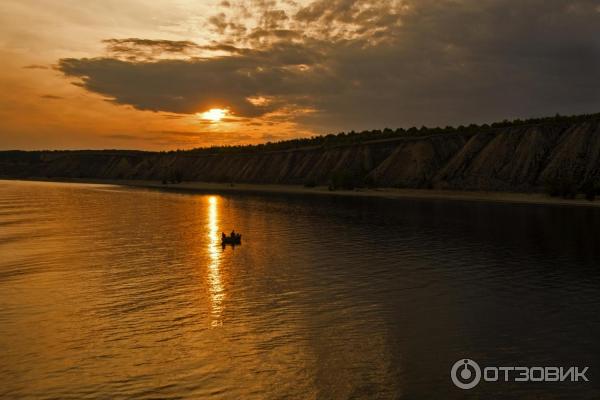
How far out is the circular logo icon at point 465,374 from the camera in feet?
45.7

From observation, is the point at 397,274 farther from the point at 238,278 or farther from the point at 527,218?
the point at 527,218

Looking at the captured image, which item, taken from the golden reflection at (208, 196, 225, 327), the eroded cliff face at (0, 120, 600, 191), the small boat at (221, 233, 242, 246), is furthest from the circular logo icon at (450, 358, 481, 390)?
the eroded cliff face at (0, 120, 600, 191)

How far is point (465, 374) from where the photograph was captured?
47.8ft

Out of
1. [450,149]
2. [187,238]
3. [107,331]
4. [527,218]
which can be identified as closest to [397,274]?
[107,331]

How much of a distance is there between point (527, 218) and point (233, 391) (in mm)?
59738

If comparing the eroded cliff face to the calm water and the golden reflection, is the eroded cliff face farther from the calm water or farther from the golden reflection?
the golden reflection

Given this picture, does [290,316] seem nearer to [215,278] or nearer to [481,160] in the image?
[215,278]

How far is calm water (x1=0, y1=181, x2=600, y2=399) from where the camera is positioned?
13.9 metres

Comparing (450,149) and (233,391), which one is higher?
(450,149)

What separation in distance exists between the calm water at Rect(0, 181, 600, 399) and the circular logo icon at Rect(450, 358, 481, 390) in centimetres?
31

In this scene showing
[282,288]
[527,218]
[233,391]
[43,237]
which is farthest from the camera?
[527,218]

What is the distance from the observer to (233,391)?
13273mm

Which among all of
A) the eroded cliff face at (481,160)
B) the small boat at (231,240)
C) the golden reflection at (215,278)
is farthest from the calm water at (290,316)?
the eroded cliff face at (481,160)

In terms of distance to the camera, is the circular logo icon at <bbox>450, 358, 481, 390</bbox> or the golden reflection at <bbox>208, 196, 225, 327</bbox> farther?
the golden reflection at <bbox>208, 196, 225, 327</bbox>
